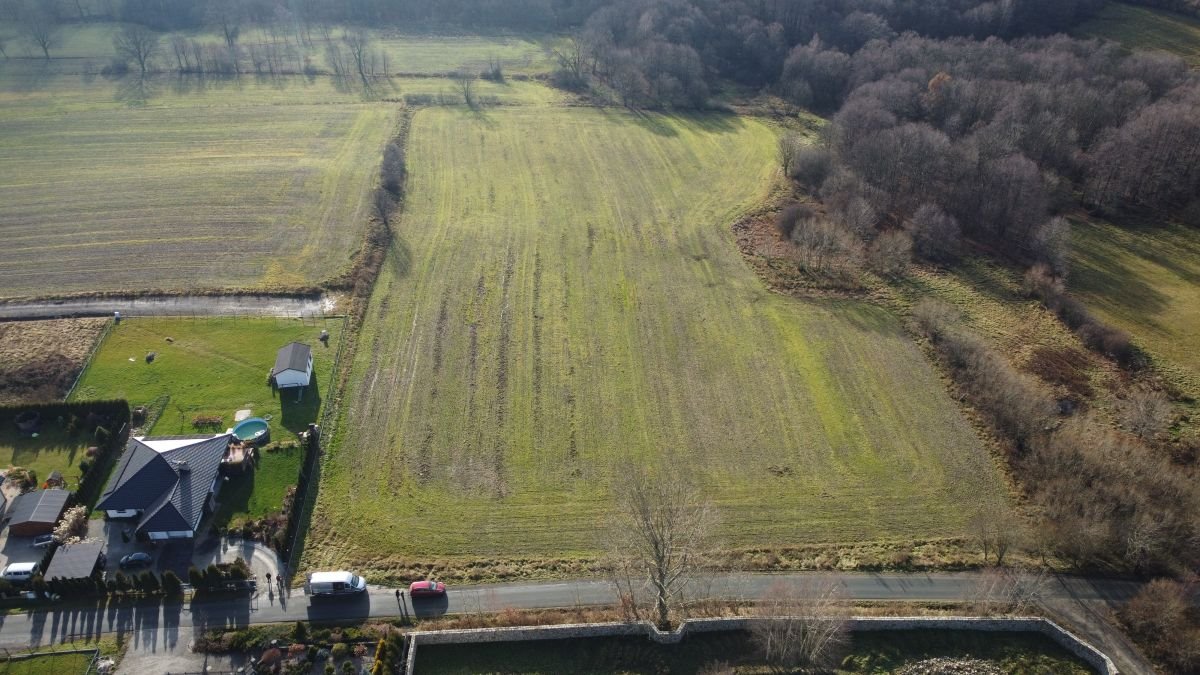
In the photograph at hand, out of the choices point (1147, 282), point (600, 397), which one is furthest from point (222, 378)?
A: point (1147, 282)

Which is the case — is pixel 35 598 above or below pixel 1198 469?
below

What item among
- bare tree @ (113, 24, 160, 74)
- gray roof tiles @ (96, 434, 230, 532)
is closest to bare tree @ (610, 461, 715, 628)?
gray roof tiles @ (96, 434, 230, 532)

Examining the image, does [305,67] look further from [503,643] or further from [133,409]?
[503,643]

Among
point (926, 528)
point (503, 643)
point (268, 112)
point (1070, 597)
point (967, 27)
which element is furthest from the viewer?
point (967, 27)

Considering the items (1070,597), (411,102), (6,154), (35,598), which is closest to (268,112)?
(411,102)

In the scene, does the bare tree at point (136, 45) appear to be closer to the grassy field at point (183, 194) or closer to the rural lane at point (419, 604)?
the grassy field at point (183, 194)

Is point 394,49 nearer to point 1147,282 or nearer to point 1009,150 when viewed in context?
point 1009,150
